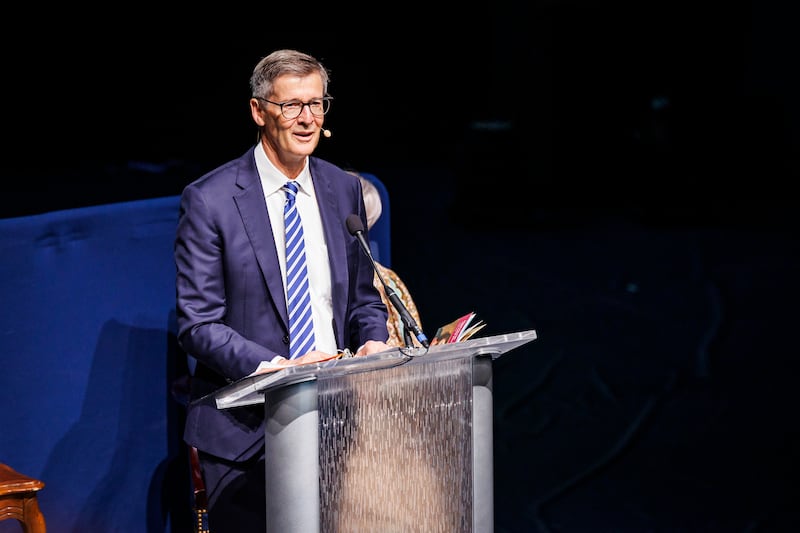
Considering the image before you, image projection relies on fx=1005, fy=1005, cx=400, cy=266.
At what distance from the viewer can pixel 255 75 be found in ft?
7.23

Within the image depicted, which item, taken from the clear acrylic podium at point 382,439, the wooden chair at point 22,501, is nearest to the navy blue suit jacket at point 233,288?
the clear acrylic podium at point 382,439

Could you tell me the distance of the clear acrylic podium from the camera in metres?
1.88

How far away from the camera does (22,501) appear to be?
92.4 inches

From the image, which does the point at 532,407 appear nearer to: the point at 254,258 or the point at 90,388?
the point at 90,388

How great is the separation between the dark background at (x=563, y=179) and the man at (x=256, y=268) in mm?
1211

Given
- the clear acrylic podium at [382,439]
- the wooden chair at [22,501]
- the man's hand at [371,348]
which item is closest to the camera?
the clear acrylic podium at [382,439]

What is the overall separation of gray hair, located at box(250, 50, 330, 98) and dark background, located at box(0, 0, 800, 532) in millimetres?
1315

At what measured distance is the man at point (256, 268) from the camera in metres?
2.16

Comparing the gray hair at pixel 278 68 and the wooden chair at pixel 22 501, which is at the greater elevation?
the gray hair at pixel 278 68

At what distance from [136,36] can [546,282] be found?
3.85 meters

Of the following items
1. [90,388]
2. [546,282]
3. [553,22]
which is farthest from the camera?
[553,22]

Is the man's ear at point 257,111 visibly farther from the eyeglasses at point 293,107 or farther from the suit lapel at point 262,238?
the suit lapel at point 262,238

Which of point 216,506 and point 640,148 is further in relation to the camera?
point 640,148

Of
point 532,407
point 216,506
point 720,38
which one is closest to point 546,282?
point 532,407
